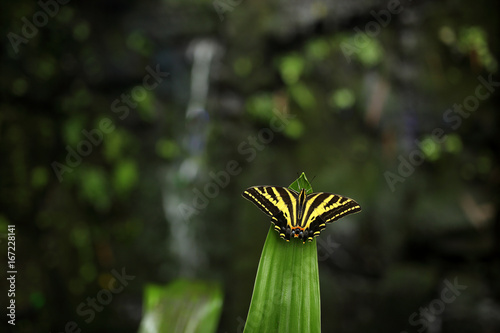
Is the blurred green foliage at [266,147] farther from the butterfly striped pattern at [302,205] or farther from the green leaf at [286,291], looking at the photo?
the green leaf at [286,291]

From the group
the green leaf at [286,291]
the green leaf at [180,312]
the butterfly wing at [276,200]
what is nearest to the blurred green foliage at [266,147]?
the green leaf at [180,312]

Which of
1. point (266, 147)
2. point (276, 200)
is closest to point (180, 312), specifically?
point (276, 200)

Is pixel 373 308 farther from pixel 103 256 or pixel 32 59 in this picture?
pixel 32 59

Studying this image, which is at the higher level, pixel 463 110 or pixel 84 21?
pixel 84 21

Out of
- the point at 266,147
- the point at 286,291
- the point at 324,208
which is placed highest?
the point at 266,147

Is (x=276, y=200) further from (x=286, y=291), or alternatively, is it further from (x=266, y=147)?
(x=266, y=147)

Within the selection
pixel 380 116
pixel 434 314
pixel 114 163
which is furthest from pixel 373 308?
pixel 114 163

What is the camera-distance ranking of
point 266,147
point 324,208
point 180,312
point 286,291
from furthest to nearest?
point 266,147 < point 180,312 < point 324,208 < point 286,291
